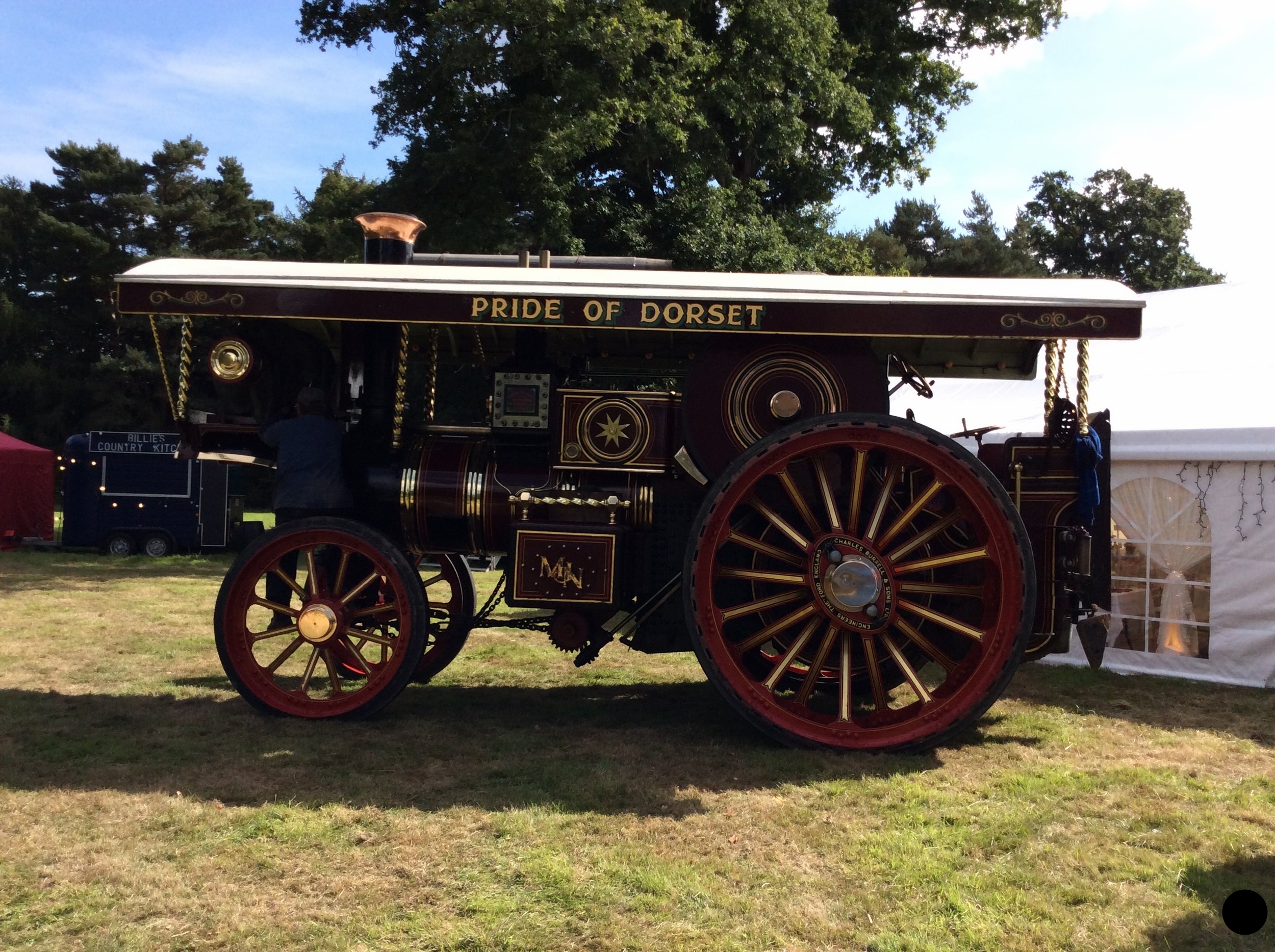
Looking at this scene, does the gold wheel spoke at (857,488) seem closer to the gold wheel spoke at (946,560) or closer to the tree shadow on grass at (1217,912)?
the gold wheel spoke at (946,560)

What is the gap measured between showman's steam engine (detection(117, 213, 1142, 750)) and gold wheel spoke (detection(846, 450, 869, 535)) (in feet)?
0.05

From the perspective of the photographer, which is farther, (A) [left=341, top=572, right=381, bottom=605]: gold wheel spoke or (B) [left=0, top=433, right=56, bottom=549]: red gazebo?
(B) [left=0, top=433, right=56, bottom=549]: red gazebo

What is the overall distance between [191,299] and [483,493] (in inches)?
65.0

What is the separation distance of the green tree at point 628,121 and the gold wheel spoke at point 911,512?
31.7 ft

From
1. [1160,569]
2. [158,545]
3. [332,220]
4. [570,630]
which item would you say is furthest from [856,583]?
[332,220]

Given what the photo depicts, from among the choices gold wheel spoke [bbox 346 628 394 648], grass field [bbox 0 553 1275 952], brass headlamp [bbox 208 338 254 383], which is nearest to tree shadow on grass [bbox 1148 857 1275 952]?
grass field [bbox 0 553 1275 952]

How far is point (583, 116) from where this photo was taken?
13.5 meters

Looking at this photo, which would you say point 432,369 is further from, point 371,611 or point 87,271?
point 87,271

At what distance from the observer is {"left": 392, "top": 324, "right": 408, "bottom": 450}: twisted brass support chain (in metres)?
5.45

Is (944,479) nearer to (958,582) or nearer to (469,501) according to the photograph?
(958,582)

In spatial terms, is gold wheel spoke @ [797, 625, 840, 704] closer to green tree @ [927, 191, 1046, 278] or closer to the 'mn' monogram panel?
the 'mn' monogram panel

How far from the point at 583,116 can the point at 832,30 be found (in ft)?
16.2

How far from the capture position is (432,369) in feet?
19.5

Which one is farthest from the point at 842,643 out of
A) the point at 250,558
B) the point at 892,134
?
the point at 892,134
